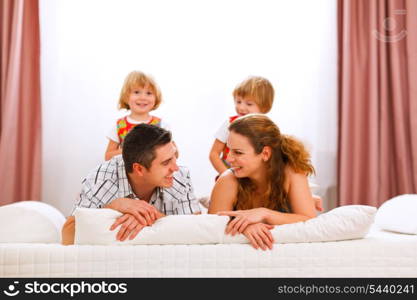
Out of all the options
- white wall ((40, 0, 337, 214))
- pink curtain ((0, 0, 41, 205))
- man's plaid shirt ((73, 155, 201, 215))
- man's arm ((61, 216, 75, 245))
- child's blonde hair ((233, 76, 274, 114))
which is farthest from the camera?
white wall ((40, 0, 337, 214))

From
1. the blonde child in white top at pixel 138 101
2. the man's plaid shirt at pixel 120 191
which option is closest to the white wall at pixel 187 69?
the blonde child in white top at pixel 138 101

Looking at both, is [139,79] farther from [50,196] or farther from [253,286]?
[253,286]

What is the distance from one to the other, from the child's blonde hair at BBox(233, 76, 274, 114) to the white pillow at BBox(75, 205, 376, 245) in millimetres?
1182

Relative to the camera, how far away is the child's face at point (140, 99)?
266 cm

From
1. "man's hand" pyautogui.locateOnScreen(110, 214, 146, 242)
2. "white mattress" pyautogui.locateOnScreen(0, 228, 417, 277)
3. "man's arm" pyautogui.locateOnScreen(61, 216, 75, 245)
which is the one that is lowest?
"white mattress" pyautogui.locateOnScreen(0, 228, 417, 277)

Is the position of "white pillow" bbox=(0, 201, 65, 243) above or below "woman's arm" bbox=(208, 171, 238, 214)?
below

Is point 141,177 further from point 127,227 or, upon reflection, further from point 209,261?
point 209,261

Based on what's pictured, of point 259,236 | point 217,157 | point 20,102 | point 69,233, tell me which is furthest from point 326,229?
point 20,102

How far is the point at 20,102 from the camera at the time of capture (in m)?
2.98

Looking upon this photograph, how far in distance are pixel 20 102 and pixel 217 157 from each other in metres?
1.25

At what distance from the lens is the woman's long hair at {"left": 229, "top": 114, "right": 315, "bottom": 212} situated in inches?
71.0

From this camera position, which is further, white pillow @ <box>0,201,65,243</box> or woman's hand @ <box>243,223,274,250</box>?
white pillow @ <box>0,201,65,243</box>

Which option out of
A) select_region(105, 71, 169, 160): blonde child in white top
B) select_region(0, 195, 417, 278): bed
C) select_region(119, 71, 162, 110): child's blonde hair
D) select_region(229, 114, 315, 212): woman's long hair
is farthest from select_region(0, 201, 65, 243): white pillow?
select_region(119, 71, 162, 110): child's blonde hair

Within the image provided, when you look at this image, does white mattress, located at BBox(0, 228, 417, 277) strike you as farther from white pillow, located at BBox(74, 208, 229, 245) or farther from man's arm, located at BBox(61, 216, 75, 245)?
man's arm, located at BBox(61, 216, 75, 245)
